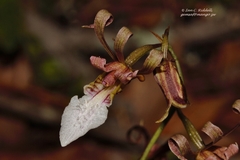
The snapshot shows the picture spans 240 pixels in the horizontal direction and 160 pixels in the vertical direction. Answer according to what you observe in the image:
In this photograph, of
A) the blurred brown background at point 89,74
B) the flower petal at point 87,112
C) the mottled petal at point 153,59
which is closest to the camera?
the mottled petal at point 153,59

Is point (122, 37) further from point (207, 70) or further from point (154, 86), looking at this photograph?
point (207, 70)

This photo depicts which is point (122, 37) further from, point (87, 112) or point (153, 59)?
point (87, 112)

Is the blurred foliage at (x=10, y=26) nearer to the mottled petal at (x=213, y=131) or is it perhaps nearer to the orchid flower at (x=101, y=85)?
the orchid flower at (x=101, y=85)

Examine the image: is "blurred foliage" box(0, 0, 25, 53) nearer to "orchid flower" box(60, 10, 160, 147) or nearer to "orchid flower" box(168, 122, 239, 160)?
"orchid flower" box(60, 10, 160, 147)

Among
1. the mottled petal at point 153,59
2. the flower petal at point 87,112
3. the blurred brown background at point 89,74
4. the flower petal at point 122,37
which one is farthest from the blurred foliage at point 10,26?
the mottled petal at point 153,59

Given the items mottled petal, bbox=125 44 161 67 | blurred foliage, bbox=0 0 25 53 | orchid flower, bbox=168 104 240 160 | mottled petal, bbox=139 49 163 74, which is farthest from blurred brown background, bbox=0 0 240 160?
mottled petal, bbox=139 49 163 74

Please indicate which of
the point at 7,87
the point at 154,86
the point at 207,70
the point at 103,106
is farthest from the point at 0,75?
the point at 103,106
